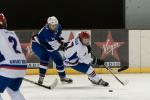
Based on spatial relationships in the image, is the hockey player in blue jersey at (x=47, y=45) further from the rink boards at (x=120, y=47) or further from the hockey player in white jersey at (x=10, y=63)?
the hockey player in white jersey at (x=10, y=63)

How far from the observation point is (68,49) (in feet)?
27.7

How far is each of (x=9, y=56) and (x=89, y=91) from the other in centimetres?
261

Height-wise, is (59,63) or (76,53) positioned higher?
(76,53)

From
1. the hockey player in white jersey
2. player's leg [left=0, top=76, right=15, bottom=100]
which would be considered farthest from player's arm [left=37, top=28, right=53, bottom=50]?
player's leg [left=0, top=76, right=15, bottom=100]

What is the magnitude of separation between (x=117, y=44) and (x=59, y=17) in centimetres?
205

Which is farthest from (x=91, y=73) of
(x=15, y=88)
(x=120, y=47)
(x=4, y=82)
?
(x=4, y=82)

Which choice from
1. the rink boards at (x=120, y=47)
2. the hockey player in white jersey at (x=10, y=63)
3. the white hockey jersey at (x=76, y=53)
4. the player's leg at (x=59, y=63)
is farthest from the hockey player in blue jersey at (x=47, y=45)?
the hockey player in white jersey at (x=10, y=63)

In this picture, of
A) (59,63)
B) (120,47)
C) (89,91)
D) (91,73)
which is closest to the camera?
(89,91)

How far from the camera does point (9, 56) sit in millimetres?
5367

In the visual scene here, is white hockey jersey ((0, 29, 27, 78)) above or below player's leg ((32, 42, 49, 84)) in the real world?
above

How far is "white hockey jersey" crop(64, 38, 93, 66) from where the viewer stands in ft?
27.3

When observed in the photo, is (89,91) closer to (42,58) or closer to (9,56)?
(42,58)

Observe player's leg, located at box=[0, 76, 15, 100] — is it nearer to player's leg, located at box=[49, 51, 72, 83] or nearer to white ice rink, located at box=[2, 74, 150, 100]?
white ice rink, located at box=[2, 74, 150, 100]

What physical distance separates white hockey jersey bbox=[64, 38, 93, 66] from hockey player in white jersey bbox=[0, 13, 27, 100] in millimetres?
2878
